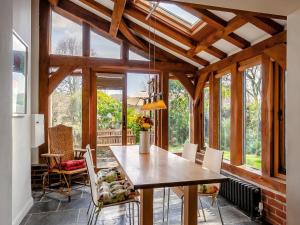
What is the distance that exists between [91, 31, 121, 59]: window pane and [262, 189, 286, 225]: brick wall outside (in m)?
3.62

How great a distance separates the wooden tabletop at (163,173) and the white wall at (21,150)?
50.1 inches

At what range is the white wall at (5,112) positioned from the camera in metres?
1.56

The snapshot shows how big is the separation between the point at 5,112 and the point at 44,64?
3083 mm

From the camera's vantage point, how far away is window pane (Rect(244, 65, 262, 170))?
3.40 m

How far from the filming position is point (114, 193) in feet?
7.75

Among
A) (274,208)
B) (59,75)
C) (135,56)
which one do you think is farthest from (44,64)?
(274,208)

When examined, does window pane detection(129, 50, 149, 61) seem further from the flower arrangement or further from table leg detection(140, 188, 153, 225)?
table leg detection(140, 188, 153, 225)

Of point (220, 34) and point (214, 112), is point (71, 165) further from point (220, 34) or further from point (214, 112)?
point (220, 34)

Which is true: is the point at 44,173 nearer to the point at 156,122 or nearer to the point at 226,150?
the point at 156,122

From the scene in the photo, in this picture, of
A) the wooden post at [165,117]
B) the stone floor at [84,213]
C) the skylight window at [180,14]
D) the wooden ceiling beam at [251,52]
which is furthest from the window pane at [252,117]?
the wooden post at [165,117]

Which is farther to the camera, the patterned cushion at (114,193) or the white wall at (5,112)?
the patterned cushion at (114,193)

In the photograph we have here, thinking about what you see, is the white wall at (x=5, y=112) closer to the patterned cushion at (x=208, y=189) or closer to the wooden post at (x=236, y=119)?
the patterned cushion at (x=208, y=189)

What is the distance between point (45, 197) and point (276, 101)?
12.0ft

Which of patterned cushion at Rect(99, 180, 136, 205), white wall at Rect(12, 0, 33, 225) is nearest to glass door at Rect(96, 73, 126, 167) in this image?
white wall at Rect(12, 0, 33, 225)
